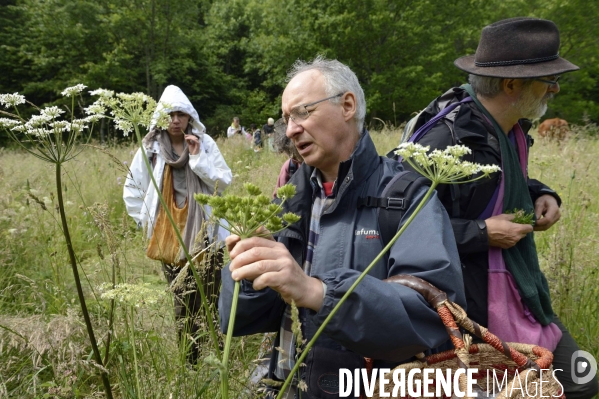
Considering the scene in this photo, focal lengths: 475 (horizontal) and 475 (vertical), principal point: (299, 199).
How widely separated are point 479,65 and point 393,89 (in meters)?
24.0

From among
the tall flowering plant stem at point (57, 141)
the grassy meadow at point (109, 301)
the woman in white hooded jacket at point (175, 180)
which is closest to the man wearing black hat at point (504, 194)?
the grassy meadow at point (109, 301)

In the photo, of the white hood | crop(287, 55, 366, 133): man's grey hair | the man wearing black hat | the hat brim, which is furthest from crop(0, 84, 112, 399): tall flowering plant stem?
the white hood

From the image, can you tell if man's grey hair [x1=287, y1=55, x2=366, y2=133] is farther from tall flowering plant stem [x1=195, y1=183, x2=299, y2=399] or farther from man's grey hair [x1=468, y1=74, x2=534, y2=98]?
tall flowering plant stem [x1=195, y1=183, x2=299, y2=399]

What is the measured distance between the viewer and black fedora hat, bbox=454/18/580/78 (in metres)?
2.09

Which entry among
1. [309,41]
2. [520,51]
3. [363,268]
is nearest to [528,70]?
[520,51]

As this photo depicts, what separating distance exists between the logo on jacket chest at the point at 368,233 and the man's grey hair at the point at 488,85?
3.43ft

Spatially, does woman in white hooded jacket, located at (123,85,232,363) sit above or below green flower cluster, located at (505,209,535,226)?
below

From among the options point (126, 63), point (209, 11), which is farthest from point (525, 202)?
point (209, 11)

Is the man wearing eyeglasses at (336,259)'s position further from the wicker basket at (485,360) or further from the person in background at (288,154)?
the person in background at (288,154)

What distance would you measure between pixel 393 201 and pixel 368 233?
13cm

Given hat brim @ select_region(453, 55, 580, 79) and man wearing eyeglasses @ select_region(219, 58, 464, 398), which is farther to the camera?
hat brim @ select_region(453, 55, 580, 79)

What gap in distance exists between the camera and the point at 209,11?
130 feet

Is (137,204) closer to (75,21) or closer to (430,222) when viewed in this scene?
(430,222)

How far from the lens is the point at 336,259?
154 centimetres
